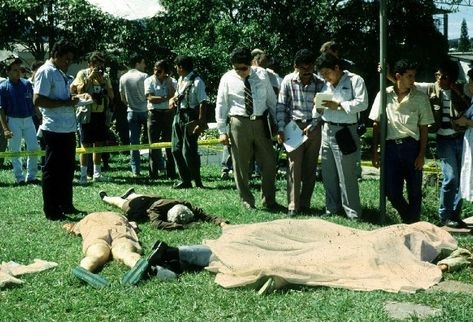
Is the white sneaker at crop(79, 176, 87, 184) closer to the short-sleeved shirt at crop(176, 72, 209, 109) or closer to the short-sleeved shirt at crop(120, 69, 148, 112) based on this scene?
the short-sleeved shirt at crop(120, 69, 148, 112)

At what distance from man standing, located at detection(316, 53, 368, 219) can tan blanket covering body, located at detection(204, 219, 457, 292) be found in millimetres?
1694

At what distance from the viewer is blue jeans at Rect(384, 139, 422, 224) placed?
27.4 feet

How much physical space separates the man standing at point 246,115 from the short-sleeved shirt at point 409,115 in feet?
5.42

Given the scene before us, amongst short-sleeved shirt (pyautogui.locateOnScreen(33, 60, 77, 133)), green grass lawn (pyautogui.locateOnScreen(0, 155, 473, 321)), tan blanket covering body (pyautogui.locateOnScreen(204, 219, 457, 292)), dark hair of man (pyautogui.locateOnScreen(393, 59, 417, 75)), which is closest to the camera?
green grass lawn (pyautogui.locateOnScreen(0, 155, 473, 321))

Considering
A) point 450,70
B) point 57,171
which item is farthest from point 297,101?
point 57,171

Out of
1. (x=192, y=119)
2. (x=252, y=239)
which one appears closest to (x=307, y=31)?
(x=192, y=119)

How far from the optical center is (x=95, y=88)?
466 inches

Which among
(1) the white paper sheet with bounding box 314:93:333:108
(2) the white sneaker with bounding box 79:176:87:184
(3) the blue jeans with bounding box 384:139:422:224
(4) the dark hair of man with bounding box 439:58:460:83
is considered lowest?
(2) the white sneaker with bounding box 79:176:87:184

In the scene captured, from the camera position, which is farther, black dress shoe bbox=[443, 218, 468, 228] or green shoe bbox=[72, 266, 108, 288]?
black dress shoe bbox=[443, 218, 468, 228]

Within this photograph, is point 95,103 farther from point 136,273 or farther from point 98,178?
point 136,273

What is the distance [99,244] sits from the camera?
22.9 ft

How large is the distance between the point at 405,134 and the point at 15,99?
263 inches

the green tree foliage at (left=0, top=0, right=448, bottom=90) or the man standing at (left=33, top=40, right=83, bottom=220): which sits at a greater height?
the green tree foliage at (left=0, top=0, right=448, bottom=90)

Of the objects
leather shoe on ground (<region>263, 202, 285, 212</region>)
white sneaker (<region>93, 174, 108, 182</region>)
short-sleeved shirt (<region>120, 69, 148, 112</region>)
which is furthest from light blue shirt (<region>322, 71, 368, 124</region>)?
short-sleeved shirt (<region>120, 69, 148, 112</region>)
